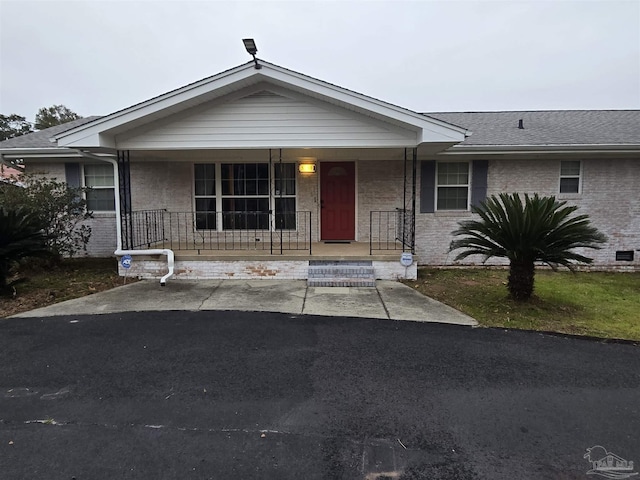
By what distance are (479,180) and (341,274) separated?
15.4ft

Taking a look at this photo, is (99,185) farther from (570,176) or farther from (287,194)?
(570,176)

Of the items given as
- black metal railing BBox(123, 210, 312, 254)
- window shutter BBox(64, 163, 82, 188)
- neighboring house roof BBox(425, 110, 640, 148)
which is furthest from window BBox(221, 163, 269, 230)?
neighboring house roof BBox(425, 110, 640, 148)

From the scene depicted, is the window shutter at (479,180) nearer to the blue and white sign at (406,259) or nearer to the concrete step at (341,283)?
the blue and white sign at (406,259)

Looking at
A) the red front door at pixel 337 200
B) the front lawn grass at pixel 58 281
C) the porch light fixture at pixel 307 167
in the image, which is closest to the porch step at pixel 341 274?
the red front door at pixel 337 200

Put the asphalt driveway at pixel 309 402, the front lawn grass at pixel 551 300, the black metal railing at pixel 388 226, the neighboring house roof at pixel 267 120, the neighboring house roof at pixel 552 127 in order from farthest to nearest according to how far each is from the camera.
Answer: the black metal railing at pixel 388 226, the neighboring house roof at pixel 552 127, the neighboring house roof at pixel 267 120, the front lawn grass at pixel 551 300, the asphalt driveway at pixel 309 402

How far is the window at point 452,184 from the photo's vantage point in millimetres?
10117

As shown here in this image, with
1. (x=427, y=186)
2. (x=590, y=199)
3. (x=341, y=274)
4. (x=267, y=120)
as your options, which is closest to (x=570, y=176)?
(x=590, y=199)

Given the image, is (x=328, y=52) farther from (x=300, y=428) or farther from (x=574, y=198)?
(x=300, y=428)

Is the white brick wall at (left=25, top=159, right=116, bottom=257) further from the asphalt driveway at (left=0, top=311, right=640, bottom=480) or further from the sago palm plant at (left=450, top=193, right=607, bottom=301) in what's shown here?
the sago palm plant at (left=450, top=193, right=607, bottom=301)

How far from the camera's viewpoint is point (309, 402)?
133 inches

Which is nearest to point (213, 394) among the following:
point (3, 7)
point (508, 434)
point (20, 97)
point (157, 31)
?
point (508, 434)

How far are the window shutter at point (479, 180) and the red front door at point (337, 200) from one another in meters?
3.08

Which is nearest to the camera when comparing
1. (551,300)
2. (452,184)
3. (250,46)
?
(551,300)

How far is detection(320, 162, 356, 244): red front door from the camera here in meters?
10.4
